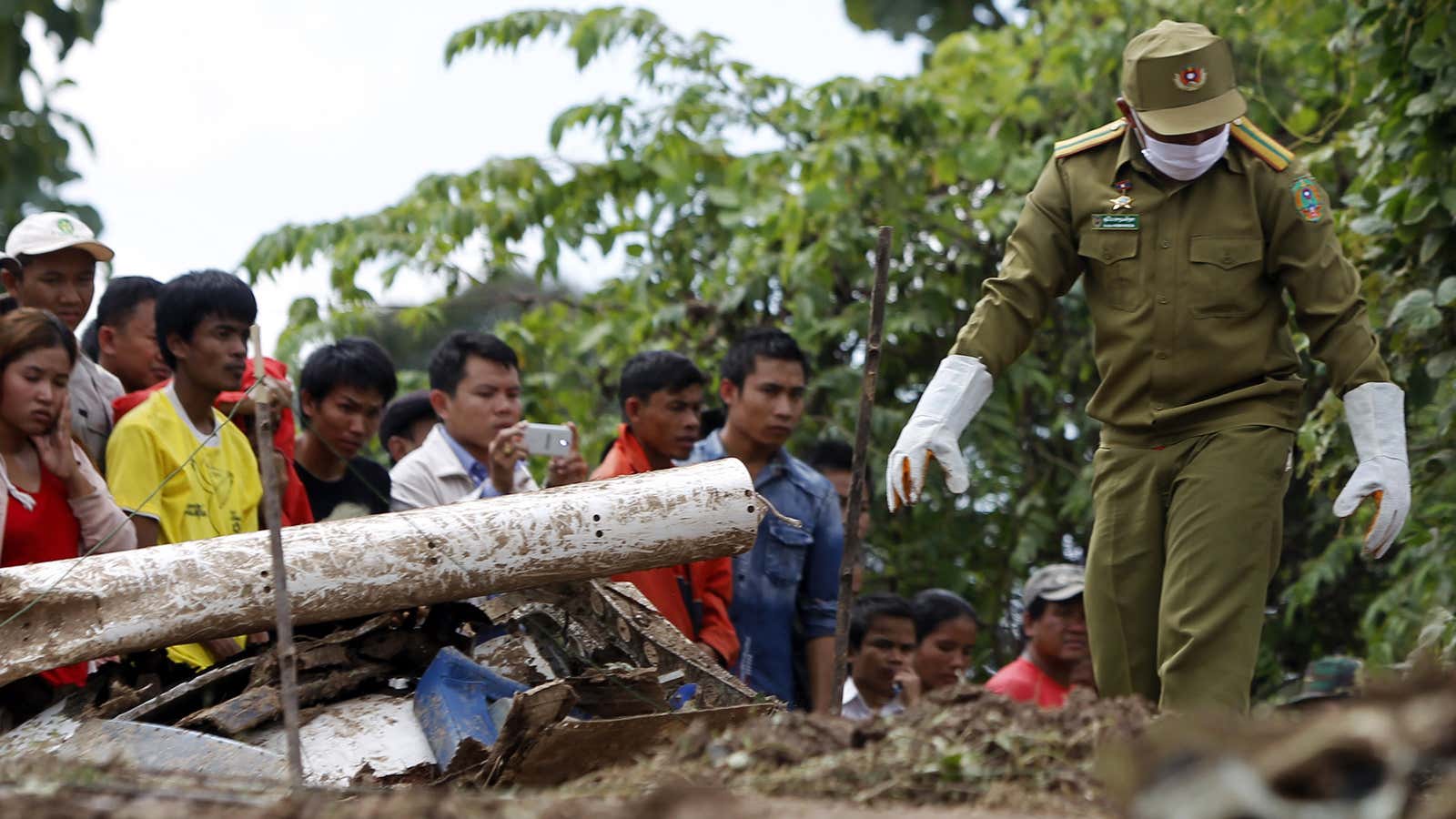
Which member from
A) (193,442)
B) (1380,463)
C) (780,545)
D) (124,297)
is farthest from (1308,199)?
(124,297)

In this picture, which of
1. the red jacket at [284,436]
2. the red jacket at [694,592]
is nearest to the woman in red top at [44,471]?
the red jacket at [284,436]

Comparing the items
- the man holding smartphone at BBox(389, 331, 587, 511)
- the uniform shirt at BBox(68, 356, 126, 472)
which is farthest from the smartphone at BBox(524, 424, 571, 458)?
the uniform shirt at BBox(68, 356, 126, 472)

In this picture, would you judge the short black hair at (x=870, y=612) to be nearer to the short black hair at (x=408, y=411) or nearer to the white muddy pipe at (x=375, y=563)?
the short black hair at (x=408, y=411)

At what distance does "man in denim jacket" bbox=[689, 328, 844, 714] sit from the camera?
18.1 ft

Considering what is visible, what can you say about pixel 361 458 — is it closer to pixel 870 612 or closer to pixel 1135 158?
pixel 870 612

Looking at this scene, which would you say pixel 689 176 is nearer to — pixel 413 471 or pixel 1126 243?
pixel 413 471

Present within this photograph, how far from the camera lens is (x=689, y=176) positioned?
7.79 meters

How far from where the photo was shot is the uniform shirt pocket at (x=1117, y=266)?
422cm

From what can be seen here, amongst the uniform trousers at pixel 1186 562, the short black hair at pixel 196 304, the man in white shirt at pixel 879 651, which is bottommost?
the man in white shirt at pixel 879 651

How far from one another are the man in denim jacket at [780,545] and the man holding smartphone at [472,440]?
0.60 meters

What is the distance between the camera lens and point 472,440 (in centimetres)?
557

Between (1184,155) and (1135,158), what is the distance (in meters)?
0.14

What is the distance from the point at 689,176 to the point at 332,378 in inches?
106

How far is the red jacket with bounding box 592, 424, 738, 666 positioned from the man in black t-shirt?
0.75 metres
